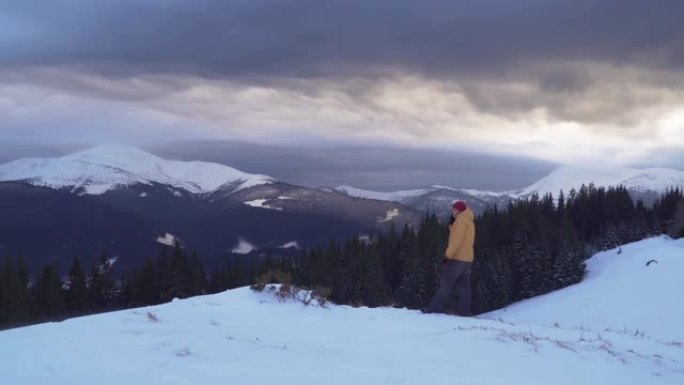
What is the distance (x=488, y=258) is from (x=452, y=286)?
52.9 m

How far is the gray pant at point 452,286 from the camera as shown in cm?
1280

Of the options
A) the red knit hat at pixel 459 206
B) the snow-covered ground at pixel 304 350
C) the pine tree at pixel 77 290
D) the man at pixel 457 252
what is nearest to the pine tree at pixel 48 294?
the pine tree at pixel 77 290

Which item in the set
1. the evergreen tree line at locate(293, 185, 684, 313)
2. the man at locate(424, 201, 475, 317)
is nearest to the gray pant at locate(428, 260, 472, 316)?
the man at locate(424, 201, 475, 317)

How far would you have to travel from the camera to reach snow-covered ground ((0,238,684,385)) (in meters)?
6.67

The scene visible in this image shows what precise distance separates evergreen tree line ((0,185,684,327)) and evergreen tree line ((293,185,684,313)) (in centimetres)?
10

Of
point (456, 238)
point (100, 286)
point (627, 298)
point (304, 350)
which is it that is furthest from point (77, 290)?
point (304, 350)

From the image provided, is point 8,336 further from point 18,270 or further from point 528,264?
point 528,264

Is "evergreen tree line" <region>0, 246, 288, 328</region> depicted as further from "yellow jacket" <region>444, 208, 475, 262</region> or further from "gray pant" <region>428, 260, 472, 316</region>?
"yellow jacket" <region>444, 208, 475, 262</region>

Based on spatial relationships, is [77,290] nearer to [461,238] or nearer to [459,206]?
[459,206]

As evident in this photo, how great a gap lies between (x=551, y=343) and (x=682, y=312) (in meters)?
29.7

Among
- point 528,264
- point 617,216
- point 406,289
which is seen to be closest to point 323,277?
point 406,289

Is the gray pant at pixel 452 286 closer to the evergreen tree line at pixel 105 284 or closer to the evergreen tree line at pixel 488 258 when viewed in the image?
the evergreen tree line at pixel 105 284

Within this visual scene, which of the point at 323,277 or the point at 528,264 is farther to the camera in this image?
the point at 528,264

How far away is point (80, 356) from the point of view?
7055 mm
